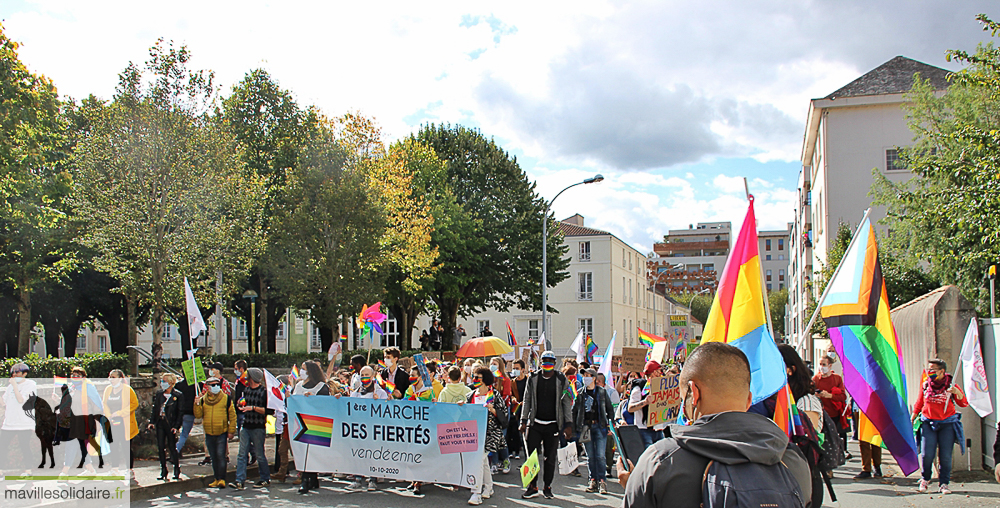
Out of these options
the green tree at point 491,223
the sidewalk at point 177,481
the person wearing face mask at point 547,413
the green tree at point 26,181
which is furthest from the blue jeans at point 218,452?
the green tree at point 491,223

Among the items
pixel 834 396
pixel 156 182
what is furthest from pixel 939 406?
pixel 156 182

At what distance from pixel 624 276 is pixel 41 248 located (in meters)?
48.9

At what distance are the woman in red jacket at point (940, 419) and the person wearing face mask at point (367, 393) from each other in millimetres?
7053

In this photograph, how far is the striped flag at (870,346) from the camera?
7.00 meters

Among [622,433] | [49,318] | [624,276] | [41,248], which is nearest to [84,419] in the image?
[622,433]

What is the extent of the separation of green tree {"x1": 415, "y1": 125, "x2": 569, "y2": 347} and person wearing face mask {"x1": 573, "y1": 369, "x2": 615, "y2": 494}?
85.8 feet

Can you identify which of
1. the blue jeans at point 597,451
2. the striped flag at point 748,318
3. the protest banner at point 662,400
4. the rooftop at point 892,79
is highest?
the rooftop at point 892,79

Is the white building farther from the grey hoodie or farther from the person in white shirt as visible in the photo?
the grey hoodie

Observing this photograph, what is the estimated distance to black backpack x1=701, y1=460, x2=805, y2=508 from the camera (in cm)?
219

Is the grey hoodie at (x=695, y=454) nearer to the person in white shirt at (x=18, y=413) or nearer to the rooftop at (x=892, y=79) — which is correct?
the person in white shirt at (x=18, y=413)

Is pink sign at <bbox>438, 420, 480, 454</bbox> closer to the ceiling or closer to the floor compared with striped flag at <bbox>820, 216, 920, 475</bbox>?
closer to the floor

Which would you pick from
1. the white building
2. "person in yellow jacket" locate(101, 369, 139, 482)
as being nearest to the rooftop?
the white building

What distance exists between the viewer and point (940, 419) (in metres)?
9.28

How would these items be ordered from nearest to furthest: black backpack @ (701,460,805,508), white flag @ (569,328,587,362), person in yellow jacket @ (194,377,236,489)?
black backpack @ (701,460,805,508) → person in yellow jacket @ (194,377,236,489) → white flag @ (569,328,587,362)
